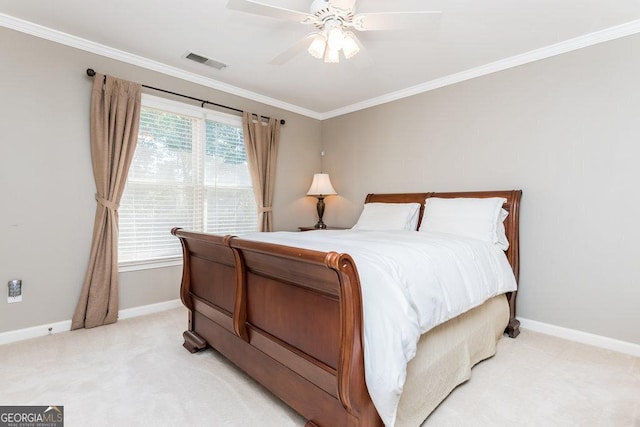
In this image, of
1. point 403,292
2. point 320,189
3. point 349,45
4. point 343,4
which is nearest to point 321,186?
point 320,189

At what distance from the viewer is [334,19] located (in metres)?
1.97

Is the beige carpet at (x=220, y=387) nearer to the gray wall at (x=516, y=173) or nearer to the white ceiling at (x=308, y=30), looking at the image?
the gray wall at (x=516, y=173)

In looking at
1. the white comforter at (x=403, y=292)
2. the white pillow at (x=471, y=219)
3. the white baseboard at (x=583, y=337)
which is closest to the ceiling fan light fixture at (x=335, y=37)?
the white comforter at (x=403, y=292)

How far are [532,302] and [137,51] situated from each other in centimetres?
431

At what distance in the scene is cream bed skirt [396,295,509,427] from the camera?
1.50 metres

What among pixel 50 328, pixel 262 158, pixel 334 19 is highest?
pixel 334 19

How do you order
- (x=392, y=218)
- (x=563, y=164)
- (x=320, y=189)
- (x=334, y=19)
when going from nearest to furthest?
(x=334, y=19), (x=563, y=164), (x=392, y=218), (x=320, y=189)

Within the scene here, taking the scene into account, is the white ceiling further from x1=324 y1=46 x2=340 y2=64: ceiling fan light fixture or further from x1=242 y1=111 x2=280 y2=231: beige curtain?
x1=242 y1=111 x2=280 y2=231: beige curtain

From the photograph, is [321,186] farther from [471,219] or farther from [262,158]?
[471,219]

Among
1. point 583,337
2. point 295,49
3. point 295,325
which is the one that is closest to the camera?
point 295,325

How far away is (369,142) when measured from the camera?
4180mm

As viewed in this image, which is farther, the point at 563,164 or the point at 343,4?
the point at 563,164

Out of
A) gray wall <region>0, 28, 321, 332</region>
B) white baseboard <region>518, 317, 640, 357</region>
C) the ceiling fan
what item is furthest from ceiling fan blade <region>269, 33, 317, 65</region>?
white baseboard <region>518, 317, 640, 357</region>

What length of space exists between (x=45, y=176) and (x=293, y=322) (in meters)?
2.55
